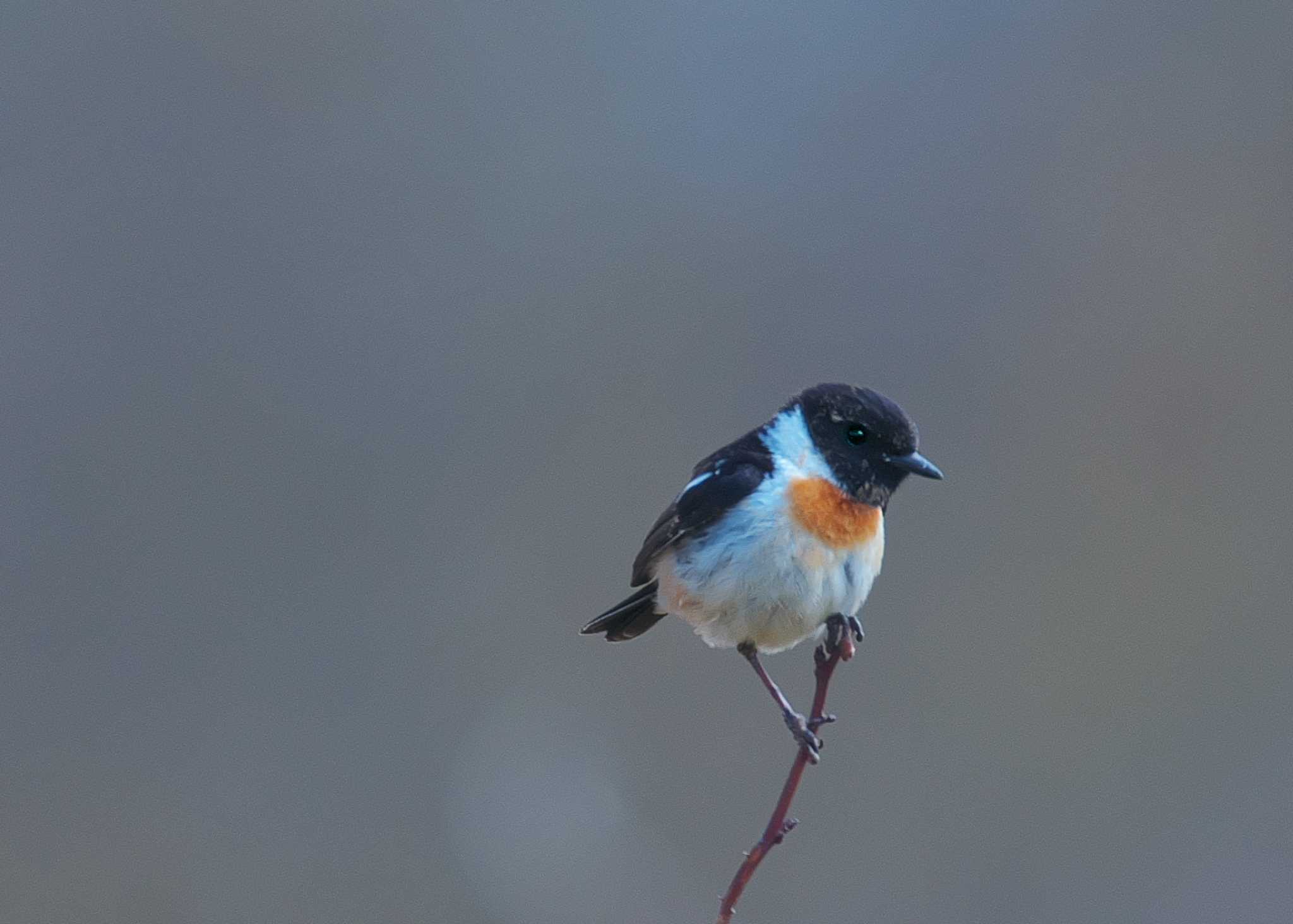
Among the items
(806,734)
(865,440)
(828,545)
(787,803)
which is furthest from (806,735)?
(865,440)

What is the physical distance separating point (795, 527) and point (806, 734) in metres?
0.89

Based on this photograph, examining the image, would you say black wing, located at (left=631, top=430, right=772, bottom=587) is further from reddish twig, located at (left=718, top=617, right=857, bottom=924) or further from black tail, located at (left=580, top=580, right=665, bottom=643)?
reddish twig, located at (left=718, top=617, right=857, bottom=924)

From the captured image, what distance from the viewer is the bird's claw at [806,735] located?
2371mm

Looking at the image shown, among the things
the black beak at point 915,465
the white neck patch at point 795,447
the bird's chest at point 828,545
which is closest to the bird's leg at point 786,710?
the bird's chest at point 828,545

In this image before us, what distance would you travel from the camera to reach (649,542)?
3844mm

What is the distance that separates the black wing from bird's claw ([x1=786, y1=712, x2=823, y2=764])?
1.86 feet

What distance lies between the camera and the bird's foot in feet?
7.80

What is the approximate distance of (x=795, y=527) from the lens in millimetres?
3406

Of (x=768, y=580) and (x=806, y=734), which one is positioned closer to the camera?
(x=806, y=734)

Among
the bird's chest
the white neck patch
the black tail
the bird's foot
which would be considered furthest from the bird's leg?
the white neck patch

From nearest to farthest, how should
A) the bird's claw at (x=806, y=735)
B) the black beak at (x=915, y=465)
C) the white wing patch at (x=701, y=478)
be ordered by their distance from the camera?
1. the bird's claw at (x=806, y=735)
2. the black beak at (x=915, y=465)
3. the white wing patch at (x=701, y=478)

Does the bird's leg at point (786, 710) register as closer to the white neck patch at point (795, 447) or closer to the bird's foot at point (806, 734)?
the bird's foot at point (806, 734)

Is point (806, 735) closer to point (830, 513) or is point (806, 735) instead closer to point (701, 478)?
point (830, 513)

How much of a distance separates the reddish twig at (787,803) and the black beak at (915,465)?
63 centimetres
